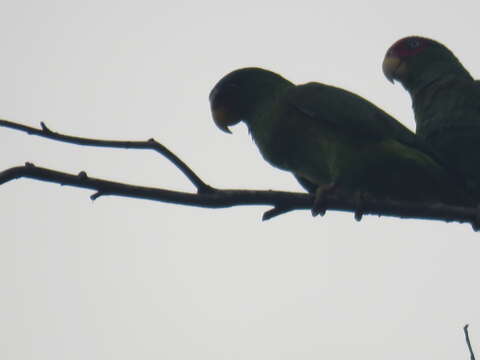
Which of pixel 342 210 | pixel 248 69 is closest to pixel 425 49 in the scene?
pixel 248 69

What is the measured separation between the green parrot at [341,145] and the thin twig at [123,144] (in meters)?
0.93

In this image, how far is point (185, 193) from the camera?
222cm

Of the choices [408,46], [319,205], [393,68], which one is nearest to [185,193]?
[319,205]

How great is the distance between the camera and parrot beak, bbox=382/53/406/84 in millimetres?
5105

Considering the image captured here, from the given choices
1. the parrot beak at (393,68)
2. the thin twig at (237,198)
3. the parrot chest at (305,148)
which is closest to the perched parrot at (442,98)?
the parrot beak at (393,68)

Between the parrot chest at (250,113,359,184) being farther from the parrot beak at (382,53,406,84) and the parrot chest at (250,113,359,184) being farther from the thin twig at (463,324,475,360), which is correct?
the parrot beak at (382,53,406,84)

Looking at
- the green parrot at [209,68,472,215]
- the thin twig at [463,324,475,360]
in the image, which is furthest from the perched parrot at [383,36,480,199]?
the thin twig at [463,324,475,360]

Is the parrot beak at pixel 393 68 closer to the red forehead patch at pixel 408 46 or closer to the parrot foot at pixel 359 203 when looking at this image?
the red forehead patch at pixel 408 46

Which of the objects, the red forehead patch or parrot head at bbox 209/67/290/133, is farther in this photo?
the red forehead patch

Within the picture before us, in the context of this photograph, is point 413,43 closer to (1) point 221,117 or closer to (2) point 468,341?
(1) point 221,117

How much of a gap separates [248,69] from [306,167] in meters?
0.95

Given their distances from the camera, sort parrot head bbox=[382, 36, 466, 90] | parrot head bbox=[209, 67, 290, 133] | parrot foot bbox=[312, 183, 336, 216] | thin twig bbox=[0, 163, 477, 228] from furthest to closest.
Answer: parrot head bbox=[382, 36, 466, 90]
parrot head bbox=[209, 67, 290, 133]
parrot foot bbox=[312, 183, 336, 216]
thin twig bbox=[0, 163, 477, 228]

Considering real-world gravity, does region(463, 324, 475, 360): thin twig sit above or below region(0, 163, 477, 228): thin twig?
below

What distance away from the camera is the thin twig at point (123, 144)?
2.09m
